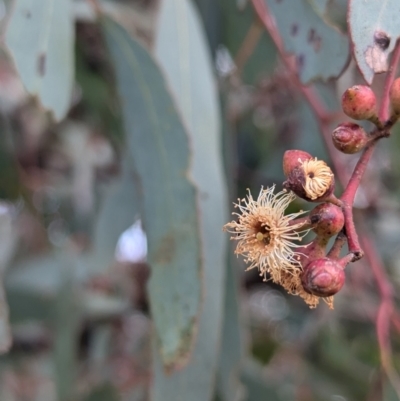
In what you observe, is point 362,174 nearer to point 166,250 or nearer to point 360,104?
point 360,104

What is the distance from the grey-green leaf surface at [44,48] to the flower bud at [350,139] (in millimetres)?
540

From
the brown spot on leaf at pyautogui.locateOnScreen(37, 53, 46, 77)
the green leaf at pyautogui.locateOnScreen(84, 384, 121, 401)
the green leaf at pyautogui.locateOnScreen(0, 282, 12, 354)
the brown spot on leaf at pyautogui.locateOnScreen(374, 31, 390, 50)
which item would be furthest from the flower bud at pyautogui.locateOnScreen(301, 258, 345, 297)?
the green leaf at pyautogui.locateOnScreen(84, 384, 121, 401)

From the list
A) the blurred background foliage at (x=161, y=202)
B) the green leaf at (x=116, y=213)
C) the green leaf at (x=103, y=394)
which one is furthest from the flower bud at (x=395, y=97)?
the green leaf at (x=103, y=394)

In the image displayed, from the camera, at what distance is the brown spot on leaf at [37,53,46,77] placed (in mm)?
931

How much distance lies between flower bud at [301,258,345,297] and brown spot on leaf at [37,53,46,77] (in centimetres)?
62

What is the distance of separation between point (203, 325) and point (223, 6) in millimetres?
956

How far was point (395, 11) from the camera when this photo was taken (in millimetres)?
601

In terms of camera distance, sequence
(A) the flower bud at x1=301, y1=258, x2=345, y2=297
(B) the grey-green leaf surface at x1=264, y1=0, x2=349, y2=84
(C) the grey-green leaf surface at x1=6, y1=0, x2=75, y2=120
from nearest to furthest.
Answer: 1. (A) the flower bud at x1=301, y1=258, x2=345, y2=297
2. (B) the grey-green leaf surface at x1=264, y1=0, x2=349, y2=84
3. (C) the grey-green leaf surface at x1=6, y1=0, x2=75, y2=120

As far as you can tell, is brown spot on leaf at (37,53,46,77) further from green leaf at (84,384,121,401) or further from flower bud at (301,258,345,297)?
green leaf at (84,384,121,401)

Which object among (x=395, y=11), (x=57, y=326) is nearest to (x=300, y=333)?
(x=57, y=326)

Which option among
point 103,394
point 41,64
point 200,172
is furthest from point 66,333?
point 41,64

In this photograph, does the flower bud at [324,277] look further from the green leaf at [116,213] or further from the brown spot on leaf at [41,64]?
the green leaf at [116,213]

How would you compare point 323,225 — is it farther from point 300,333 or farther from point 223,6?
point 300,333

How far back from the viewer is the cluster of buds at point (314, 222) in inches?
19.2
